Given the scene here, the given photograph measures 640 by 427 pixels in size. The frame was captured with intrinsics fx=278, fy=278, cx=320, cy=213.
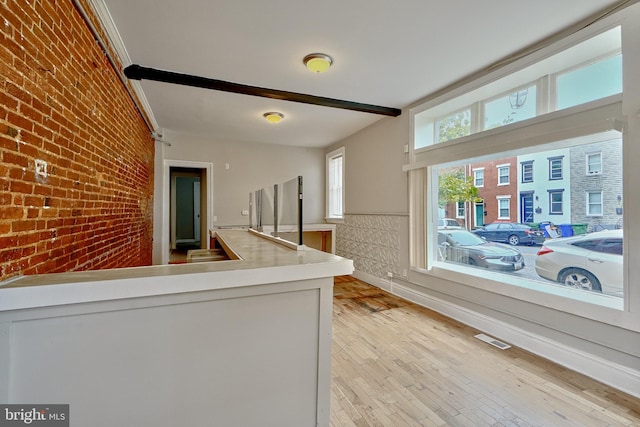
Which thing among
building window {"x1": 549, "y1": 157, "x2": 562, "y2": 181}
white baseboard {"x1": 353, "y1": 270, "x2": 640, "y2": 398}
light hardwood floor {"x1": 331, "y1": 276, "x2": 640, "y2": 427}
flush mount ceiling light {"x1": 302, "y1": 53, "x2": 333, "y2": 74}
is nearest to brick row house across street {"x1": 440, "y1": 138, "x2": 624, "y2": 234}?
building window {"x1": 549, "y1": 157, "x2": 562, "y2": 181}

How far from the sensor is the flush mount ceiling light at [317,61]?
8.56 ft

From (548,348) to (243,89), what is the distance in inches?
155

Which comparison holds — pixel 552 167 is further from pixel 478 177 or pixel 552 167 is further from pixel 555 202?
A: pixel 478 177

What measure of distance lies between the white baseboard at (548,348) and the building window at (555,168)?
1.41 metres

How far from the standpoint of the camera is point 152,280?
1.07 meters

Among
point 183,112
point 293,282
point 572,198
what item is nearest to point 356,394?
point 293,282

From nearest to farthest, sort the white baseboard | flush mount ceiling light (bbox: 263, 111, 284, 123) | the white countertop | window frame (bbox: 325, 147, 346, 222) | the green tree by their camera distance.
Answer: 1. the white countertop
2. the white baseboard
3. the green tree
4. flush mount ceiling light (bbox: 263, 111, 284, 123)
5. window frame (bbox: 325, 147, 346, 222)

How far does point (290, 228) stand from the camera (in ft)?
6.99

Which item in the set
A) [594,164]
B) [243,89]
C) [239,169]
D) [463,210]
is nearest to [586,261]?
[594,164]

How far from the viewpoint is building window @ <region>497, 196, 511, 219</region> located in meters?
2.85

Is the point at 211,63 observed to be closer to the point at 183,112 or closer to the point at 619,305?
the point at 183,112

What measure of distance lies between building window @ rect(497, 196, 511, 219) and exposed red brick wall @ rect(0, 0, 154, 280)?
3.62 metres

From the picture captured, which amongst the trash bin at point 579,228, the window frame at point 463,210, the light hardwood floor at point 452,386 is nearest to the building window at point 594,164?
the trash bin at point 579,228

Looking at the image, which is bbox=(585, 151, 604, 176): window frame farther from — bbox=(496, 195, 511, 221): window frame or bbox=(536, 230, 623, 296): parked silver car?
bbox=(496, 195, 511, 221): window frame
